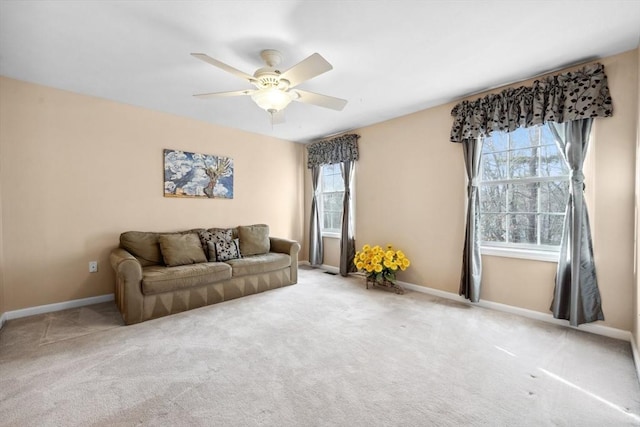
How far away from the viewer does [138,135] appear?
3771 mm

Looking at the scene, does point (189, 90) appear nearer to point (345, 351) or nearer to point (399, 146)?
point (399, 146)

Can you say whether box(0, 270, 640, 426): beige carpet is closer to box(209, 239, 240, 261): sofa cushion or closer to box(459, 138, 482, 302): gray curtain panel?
box(459, 138, 482, 302): gray curtain panel

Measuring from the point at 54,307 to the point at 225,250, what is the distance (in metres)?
1.94

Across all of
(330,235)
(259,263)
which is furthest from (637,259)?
(330,235)

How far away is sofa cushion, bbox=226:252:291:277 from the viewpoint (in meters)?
3.70

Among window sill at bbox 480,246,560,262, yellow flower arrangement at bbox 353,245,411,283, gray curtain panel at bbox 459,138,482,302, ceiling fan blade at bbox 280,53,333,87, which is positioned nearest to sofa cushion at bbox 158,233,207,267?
yellow flower arrangement at bbox 353,245,411,283

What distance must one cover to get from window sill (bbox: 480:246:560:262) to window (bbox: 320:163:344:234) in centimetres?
251

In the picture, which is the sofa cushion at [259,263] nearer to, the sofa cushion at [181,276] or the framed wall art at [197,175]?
the sofa cushion at [181,276]

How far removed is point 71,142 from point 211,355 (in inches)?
120

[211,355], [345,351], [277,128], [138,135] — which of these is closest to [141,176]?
[138,135]

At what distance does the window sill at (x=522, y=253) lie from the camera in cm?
287

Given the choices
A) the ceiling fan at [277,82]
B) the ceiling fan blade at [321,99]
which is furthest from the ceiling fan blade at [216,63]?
the ceiling fan blade at [321,99]

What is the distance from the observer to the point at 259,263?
3.88m

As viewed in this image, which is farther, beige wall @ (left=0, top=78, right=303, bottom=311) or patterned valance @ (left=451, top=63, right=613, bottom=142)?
beige wall @ (left=0, top=78, right=303, bottom=311)
